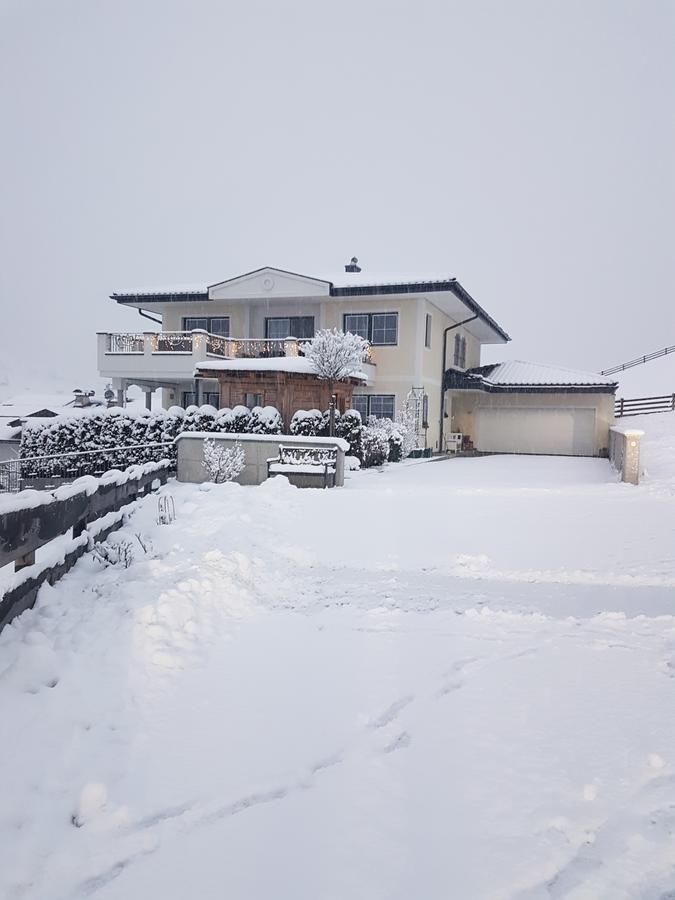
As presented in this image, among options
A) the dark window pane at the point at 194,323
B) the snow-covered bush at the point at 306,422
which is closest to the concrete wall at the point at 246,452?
the snow-covered bush at the point at 306,422

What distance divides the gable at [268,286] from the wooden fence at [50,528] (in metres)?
18.0

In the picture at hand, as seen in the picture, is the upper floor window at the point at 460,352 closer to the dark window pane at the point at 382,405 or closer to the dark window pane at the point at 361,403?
the dark window pane at the point at 382,405

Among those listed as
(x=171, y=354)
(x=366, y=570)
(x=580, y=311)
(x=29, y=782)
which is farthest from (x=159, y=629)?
(x=580, y=311)

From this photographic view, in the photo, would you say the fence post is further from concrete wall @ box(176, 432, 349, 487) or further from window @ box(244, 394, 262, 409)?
window @ box(244, 394, 262, 409)

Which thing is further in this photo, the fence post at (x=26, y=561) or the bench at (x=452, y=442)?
the bench at (x=452, y=442)

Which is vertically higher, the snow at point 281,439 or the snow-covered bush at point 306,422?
the snow-covered bush at point 306,422

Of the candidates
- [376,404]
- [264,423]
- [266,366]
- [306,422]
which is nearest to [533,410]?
→ [376,404]

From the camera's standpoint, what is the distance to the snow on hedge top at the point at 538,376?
93.4 feet

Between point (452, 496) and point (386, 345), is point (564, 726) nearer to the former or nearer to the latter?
point (452, 496)

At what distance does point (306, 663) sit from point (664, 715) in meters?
2.30

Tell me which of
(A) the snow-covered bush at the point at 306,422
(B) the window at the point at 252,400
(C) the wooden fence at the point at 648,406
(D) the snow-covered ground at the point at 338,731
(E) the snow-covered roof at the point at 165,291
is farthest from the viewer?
(C) the wooden fence at the point at 648,406

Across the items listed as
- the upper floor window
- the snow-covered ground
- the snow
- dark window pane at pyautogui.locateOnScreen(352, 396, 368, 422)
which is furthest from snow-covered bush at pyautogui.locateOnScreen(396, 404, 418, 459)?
the snow-covered ground

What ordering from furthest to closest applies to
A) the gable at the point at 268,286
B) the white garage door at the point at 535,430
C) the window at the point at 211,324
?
the white garage door at the point at 535,430 < the window at the point at 211,324 < the gable at the point at 268,286

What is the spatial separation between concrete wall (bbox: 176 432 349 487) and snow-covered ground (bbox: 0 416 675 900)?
7.04 meters
